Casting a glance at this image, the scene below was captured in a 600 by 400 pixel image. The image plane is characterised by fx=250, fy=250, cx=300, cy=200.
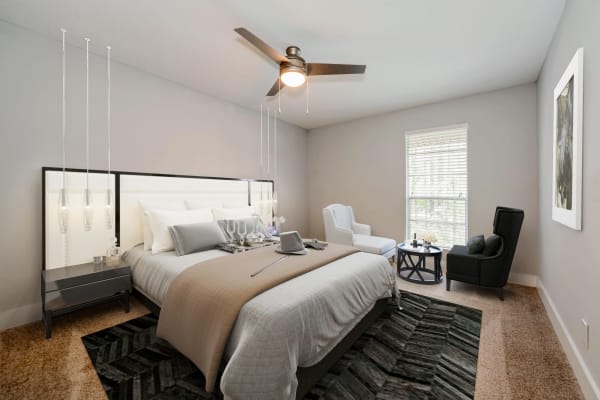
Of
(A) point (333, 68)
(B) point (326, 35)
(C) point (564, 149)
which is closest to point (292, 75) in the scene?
(A) point (333, 68)

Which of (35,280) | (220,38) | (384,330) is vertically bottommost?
(384,330)

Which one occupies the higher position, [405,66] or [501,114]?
[405,66]

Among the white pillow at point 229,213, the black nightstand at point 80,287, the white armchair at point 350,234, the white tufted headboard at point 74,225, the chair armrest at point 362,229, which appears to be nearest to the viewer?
the black nightstand at point 80,287

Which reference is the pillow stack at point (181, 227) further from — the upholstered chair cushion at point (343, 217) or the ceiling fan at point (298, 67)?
the ceiling fan at point (298, 67)

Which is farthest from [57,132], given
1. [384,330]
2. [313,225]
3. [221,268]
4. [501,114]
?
[501,114]

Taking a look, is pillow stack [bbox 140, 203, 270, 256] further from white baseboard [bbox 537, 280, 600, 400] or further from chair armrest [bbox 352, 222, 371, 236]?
white baseboard [bbox 537, 280, 600, 400]

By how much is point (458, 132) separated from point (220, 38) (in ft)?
12.1

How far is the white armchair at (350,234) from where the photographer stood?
3.86 m

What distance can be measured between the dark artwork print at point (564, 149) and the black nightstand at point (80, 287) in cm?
404

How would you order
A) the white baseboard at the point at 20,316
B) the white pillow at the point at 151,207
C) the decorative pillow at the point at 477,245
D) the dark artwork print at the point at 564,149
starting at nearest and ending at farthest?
the dark artwork print at the point at 564,149
the white baseboard at the point at 20,316
the white pillow at the point at 151,207
the decorative pillow at the point at 477,245

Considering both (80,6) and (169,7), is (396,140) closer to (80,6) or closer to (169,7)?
(169,7)

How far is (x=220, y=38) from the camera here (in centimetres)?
247

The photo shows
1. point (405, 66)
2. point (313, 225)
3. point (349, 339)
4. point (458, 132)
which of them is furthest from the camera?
point (313, 225)

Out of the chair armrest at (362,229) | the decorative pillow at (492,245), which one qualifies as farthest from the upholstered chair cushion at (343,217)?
the decorative pillow at (492,245)
